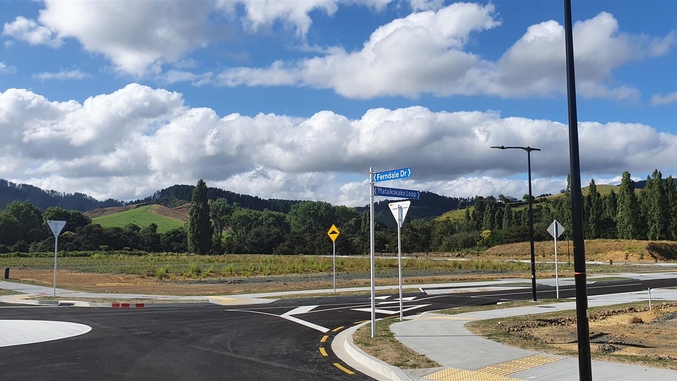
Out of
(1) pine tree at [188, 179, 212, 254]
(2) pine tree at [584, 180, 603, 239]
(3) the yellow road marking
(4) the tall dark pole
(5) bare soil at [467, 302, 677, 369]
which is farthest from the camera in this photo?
(2) pine tree at [584, 180, 603, 239]

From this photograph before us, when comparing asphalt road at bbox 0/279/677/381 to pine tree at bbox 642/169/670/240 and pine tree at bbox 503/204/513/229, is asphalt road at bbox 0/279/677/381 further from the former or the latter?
pine tree at bbox 503/204/513/229

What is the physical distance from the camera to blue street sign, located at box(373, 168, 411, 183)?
40.3ft

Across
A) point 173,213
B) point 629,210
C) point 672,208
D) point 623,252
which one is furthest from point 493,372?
point 173,213

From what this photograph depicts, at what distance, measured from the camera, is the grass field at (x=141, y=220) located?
15862 centimetres

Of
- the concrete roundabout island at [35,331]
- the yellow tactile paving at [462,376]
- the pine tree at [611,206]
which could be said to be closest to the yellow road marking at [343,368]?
the yellow tactile paving at [462,376]

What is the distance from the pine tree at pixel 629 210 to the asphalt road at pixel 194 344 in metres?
77.8

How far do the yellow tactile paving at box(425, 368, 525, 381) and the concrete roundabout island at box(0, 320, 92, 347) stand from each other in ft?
29.2

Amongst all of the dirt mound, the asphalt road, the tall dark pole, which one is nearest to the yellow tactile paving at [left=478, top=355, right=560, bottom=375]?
the tall dark pole

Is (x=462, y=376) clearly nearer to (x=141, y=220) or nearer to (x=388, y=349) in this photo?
(x=388, y=349)

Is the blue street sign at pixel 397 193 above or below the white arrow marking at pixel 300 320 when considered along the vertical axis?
above

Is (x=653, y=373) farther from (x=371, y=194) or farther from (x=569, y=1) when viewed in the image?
(x=371, y=194)

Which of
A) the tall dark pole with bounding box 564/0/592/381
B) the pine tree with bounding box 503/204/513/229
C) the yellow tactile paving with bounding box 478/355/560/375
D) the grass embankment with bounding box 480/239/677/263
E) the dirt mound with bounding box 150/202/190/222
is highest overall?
the dirt mound with bounding box 150/202/190/222

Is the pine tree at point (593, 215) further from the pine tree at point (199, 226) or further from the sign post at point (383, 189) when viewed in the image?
the sign post at point (383, 189)

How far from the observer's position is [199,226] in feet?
306
